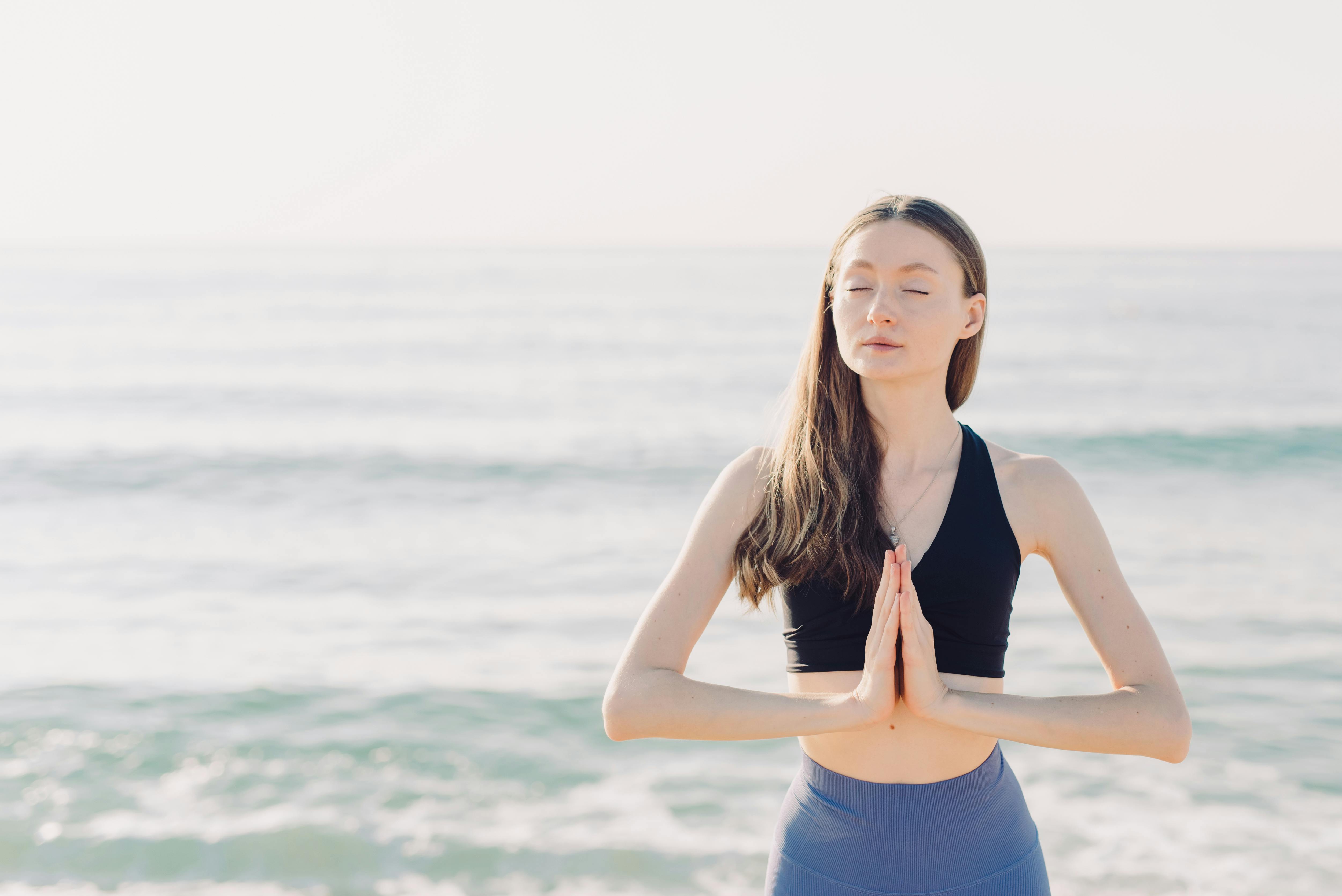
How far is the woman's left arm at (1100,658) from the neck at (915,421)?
0.61ft

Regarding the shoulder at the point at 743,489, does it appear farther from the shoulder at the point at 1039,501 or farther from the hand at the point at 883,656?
the shoulder at the point at 1039,501

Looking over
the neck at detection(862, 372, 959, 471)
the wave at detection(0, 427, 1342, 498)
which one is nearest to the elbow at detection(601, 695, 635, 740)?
the neck at detection(862, 372, 959, 471)

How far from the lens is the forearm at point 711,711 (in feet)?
7.39

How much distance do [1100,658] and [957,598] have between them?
0.34 meters

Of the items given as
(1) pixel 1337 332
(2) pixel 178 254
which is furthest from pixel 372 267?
(1) pixel 1337 332

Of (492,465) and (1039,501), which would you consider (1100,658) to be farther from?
(492,465)

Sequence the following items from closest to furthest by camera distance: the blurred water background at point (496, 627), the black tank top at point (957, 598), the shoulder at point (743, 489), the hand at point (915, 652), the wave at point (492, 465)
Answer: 1. the hand at point (915, 652)
2. the black tank top at point (957, 598)
3. the shoulder at point (743, 489)
4. the blurred water background at point (496, 627)
5. the wave at point (492, 465)

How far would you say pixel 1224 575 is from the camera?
10945 mm

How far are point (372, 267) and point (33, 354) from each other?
247 ft

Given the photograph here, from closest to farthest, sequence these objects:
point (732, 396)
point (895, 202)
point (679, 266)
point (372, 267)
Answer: point (895, 202), point (732, 396), point (372, 267), point (679, 266)

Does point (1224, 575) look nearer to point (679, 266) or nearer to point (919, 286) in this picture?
point (919, 286)

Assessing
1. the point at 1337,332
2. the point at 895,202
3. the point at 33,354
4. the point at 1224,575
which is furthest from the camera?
the point at 1337,332

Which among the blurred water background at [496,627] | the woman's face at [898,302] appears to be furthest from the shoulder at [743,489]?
the blurred water background at [496,627]

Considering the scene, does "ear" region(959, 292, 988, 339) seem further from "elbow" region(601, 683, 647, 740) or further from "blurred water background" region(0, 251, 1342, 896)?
"blurred water background" region(0, 251, 1342, 896)
